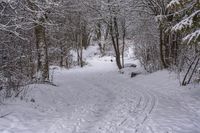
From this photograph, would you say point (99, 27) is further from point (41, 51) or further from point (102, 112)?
point (102, 112)

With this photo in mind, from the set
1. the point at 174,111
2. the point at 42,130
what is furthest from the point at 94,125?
the point at 174,111

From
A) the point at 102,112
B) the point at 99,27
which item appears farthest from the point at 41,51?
the point at 99,27

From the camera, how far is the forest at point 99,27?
10297 millimetres

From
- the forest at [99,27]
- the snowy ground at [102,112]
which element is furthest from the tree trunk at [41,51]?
the snowy ground at [102,112]

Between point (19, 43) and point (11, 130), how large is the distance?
5.05 metres

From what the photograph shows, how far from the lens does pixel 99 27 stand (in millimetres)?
46375

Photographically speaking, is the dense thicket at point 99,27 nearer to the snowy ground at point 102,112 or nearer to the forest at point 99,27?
the forest at point 99,27

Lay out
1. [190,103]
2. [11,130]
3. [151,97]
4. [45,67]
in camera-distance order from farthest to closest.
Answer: [45,67], [151,97], [190,103], [11,130]

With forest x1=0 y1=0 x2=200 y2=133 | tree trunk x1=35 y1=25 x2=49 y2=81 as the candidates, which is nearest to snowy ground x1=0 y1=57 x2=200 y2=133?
forest x1=0 y1=0 x2=200 y2=133

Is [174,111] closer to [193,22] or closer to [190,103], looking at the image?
[190,103]

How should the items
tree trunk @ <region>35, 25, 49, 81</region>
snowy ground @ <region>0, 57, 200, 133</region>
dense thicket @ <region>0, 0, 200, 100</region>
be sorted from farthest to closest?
1. tree trunk @ <region>35, 25, 49, 81</region>
2. dense thicket @ <region>0, 0, 200, 100</region>
3. snowy ground @ <region>0, 57, 200, 133</region>

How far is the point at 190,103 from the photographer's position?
1162cm

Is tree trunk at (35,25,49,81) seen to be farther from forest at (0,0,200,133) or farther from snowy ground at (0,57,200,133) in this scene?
snowy ground at (0,57,200,133)

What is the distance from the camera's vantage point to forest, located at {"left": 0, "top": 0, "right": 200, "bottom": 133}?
1030cm
